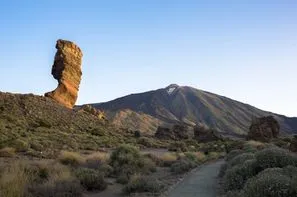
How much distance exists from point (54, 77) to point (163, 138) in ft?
62.6

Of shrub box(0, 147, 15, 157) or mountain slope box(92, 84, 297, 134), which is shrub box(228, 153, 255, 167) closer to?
shrub box(0, 147, 15, 157)

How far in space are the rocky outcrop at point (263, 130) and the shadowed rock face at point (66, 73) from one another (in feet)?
83.4

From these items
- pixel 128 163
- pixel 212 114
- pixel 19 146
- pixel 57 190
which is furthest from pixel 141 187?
pixel 212 114

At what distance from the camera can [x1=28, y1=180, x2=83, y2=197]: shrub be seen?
15.6m

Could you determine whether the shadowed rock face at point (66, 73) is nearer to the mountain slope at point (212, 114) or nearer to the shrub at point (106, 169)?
the shrub at point (106, 169)

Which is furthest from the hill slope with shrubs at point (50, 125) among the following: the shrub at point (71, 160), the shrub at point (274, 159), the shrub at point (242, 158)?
the shrub at point (274, 159)

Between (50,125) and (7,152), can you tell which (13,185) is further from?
(50,125)

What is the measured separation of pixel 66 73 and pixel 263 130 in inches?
1096

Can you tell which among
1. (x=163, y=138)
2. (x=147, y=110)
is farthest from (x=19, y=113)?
(x=147, y=110)

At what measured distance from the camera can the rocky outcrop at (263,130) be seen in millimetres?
60969

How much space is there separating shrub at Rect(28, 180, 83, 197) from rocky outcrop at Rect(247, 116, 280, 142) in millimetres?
46453

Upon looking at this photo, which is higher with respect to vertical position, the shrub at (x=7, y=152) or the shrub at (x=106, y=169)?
the shrub at (x=7, y=152)

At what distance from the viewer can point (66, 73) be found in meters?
65.2

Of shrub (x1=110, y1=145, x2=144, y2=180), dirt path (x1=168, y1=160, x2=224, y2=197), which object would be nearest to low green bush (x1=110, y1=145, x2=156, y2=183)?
shrub (x1=110, y1=145, x2=144, y2=180)
